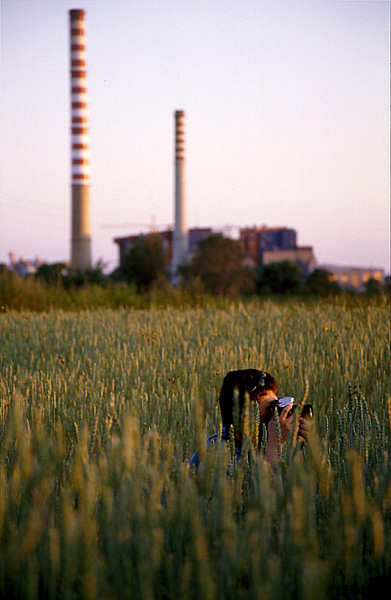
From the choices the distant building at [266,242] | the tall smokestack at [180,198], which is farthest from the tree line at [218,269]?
the distant building at [266,242]

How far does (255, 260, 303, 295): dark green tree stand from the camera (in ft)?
110

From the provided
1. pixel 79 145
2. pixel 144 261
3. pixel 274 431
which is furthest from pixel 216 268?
pixel 274 431

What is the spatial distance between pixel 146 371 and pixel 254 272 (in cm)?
3335

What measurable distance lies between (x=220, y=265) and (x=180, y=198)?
19.7 feet

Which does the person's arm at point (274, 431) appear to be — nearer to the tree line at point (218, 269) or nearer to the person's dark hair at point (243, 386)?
the person's dark hair at point (243, 386)

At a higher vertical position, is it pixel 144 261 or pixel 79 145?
pixel 79 145

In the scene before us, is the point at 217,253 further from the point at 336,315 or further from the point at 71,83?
the point at 336,315

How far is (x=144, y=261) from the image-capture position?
35938 millimetres

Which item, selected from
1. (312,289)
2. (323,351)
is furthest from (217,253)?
(323,351)

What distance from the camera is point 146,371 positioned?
4.09 m

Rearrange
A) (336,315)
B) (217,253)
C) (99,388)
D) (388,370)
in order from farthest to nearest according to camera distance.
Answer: (217,253) → (336,315) → (388,370) → (99,388)

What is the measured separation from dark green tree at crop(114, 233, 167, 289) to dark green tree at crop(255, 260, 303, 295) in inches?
239

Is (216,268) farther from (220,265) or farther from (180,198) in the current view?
(180,198)

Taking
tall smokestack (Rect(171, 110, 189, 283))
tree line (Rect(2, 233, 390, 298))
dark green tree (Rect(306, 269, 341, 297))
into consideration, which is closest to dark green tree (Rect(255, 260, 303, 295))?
tree line (Rect(2, 233, 390, 298))
